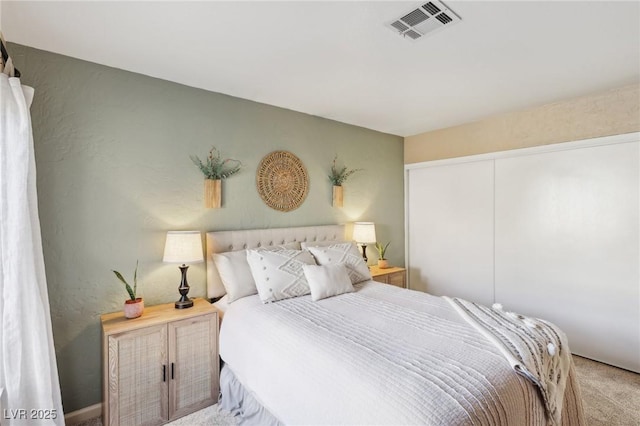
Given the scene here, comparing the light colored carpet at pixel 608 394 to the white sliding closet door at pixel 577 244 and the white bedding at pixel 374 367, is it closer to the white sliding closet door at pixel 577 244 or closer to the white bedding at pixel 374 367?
the white sliding closet door at pixel 577 244

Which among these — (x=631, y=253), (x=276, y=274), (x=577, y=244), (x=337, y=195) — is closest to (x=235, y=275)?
(x=276, y=274)

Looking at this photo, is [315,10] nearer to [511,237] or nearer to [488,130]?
[488,130]

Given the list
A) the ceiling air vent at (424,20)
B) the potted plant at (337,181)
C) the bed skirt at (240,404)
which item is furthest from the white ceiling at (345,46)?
the bed skirt at (240,404)

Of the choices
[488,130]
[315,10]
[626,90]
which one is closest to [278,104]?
[315,10]

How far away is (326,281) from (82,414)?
1899mm

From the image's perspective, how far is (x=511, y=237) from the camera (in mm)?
3383

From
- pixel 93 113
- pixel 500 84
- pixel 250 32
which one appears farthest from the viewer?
pixel 500 84

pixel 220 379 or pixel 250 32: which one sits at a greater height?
pixel 250 32

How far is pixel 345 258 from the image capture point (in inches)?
116

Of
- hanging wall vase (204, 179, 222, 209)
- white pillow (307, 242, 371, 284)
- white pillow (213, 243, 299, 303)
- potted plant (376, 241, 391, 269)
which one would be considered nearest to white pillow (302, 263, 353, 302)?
white pillow (307, 242, 371, 284)

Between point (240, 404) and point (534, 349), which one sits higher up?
point (534, 349)

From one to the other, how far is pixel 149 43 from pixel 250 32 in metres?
0.68

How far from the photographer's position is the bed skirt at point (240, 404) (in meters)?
1.86

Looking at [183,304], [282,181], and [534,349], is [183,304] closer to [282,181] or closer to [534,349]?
[282,181]
